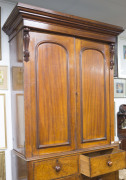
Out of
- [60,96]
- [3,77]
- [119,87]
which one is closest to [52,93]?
[60,96]

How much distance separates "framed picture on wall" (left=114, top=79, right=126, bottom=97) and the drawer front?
4.94ft

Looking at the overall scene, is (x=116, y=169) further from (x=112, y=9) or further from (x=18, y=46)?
(x=112, y=9)

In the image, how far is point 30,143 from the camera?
2.03m

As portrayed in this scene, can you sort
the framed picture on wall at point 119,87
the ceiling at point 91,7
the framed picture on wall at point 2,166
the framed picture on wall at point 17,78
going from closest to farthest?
the framed picture on wall at point 17,78, the framed picture on wall at point 2,166, the ceiling at point 91,7, the framed picture on wall at point 119,87

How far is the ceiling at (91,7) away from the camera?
101 inches

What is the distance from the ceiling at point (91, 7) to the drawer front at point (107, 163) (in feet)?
5.96

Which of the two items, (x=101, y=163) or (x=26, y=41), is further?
(x=101, y=163)

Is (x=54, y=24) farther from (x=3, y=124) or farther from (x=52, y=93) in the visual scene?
(x=3, y=124)

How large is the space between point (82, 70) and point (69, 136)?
2.46 feet

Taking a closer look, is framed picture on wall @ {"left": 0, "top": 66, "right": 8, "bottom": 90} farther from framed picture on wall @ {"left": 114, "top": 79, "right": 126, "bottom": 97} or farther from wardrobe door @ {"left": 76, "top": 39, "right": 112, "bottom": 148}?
framed picture on wall @ {"left": 114, "top": 79, "right": 126, "bottom": 97}

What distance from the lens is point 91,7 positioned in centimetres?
274

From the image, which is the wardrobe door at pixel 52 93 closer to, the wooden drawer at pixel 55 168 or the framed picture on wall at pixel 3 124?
the wooden drawer at pixel 55 168

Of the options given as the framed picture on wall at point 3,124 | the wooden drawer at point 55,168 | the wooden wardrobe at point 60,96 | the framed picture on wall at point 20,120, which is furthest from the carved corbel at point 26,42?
the wooden drawer at point 55,168

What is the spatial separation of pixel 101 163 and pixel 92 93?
2.55 ft
